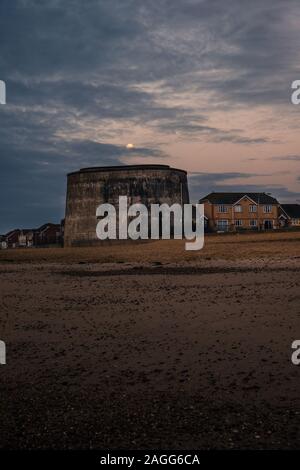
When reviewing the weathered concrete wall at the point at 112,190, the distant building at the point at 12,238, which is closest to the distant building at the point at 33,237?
the distant building at the point at 12,238

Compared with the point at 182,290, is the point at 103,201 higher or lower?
higher

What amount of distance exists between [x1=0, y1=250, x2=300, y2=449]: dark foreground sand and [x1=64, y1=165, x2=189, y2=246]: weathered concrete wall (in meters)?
37.8

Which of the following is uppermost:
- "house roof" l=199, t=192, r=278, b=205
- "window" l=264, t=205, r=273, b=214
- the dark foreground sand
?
"house roof" l=199, t=192, r=278, b=205

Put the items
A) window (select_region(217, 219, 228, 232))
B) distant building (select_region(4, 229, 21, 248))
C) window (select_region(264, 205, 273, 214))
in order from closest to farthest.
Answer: window (select_region(217, 219, 228, 232)) < window (select_region(264, 205, 273, 214)) < distant building (select_region(4, 229, 21, 248))

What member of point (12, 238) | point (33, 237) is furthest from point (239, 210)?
point (12, 238)

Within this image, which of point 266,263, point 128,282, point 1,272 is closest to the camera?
point 128,282

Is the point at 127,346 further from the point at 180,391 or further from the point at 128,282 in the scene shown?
the point at 128,282

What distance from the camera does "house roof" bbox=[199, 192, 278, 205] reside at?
7812 centimetres

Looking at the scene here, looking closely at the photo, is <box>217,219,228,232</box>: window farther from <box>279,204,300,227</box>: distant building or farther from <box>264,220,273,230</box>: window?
<box>279,204,300,227</box>: distant building

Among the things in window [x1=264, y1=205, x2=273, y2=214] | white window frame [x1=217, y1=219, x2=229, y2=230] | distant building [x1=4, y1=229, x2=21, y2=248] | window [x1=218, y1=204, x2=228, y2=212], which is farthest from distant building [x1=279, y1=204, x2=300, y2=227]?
distant building [x1=4, y1=229, x2=21, y2=248]

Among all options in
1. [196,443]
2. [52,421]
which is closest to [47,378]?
[52,421]

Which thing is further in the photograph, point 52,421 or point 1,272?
point 1,272

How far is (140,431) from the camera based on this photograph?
5344 mm

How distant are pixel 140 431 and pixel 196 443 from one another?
25.0 inches
